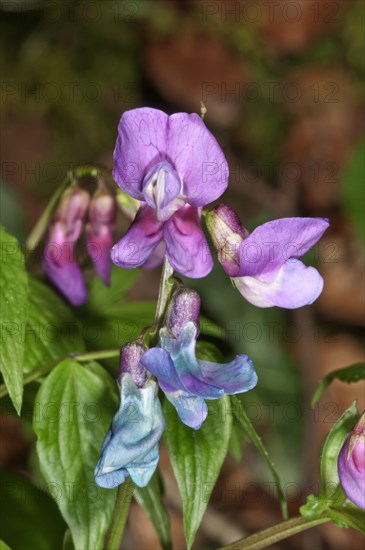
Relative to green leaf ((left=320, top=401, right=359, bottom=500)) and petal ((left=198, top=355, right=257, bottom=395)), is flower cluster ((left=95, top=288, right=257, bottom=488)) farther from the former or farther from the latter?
green leaf ((left=320, top=401, right=359, bottom=500))

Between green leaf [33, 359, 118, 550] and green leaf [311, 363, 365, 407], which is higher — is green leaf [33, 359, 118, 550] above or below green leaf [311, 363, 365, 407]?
below

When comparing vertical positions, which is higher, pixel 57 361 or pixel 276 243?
pixel 276 243

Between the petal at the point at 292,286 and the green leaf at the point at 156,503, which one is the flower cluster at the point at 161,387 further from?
the green leaf at the point at 156,503

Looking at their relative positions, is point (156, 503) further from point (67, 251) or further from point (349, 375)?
point (67, 251)

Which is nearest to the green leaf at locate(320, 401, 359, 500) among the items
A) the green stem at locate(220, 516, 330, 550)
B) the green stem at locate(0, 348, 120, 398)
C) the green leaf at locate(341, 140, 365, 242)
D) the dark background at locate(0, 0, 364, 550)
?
the green stem at locate(220, 516, 330, 550)

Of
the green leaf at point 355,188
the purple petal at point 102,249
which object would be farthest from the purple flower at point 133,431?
the green leaf at point 355,188

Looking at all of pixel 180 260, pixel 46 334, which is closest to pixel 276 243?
pixel 180 260
